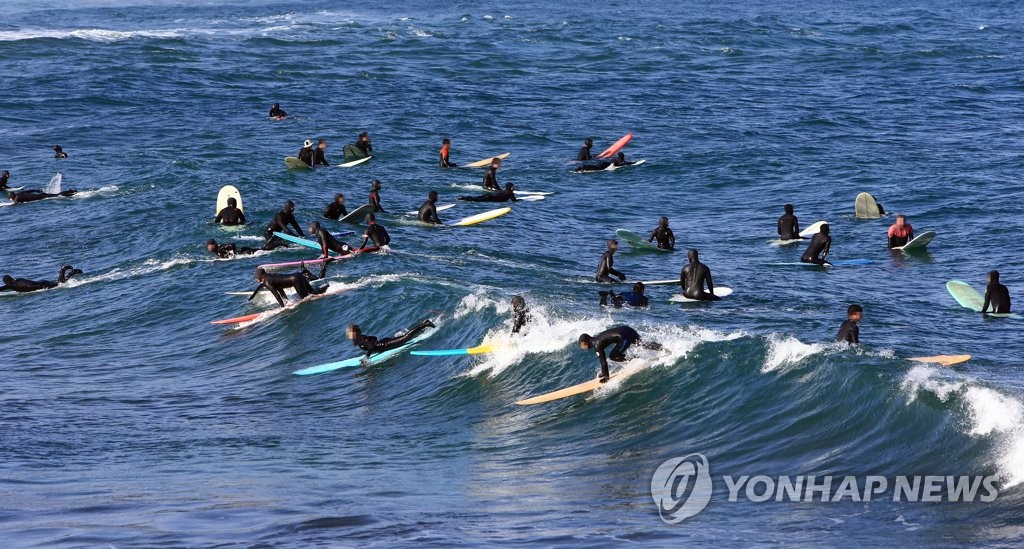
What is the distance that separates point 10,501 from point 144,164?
27797 millimetres

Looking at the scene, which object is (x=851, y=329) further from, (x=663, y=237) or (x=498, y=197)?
(x=498, y=197)

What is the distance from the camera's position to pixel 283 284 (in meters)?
23.8

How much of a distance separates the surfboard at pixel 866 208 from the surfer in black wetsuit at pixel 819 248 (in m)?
5.76

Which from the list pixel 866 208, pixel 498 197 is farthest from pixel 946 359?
pixel 498 197

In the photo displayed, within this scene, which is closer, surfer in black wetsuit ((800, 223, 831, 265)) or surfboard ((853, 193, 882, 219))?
surfer in black wetsuit ((800, 223, 831, 265))

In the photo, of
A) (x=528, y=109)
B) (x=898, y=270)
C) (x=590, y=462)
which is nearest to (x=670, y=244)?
(x=898, y=270)

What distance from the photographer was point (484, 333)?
21062mm

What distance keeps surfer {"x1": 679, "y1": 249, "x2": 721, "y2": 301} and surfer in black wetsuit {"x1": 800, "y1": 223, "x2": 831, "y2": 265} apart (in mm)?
4414

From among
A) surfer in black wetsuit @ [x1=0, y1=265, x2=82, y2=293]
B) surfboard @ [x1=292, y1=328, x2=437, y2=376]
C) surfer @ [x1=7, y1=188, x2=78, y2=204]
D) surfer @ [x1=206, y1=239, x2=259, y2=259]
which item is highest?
surfer @ [x1=206, y1=239, x2=259, y2=259]

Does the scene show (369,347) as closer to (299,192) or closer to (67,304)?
(67,304)

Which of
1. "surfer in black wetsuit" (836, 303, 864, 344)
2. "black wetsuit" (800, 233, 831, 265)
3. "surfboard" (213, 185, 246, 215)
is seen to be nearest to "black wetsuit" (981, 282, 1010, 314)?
"black wetsuit" (800, 233, 831, 265)

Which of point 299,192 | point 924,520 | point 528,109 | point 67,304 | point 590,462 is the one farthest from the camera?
point 528,109

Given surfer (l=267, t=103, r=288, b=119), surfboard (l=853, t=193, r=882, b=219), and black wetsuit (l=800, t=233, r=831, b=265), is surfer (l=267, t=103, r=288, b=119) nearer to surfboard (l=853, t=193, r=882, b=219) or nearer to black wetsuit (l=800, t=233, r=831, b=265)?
surfboard (l=853, t=193, r=882, b=219)

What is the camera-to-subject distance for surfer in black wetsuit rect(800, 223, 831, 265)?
27141 mm
